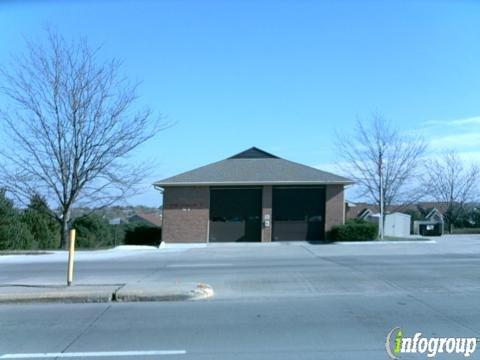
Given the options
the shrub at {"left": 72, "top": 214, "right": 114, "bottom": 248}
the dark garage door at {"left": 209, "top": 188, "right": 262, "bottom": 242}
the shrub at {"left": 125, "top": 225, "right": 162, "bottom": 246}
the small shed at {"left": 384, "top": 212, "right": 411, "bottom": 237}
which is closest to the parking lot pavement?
the dark garage door at {"left": 209, "top": 188, "right": 262, "bottom": 242}

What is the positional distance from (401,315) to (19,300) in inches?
262

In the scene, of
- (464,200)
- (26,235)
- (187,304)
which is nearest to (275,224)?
(26,235)

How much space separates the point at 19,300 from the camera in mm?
10555

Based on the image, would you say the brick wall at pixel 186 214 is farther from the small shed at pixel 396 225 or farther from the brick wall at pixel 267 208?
the small shed at pixel 396 225

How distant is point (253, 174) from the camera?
34812 millimetres

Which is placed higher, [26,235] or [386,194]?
[386,194]

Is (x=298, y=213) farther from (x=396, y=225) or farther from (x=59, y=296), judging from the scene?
(x=59, y=296)

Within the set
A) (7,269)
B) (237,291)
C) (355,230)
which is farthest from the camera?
(355,230)

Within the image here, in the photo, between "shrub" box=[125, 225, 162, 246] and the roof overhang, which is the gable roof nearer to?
the roof overhang

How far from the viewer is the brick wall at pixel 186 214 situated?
33500 mm

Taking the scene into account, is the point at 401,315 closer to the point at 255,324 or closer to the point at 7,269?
the point at 255,324

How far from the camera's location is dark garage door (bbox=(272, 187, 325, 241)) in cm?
3372

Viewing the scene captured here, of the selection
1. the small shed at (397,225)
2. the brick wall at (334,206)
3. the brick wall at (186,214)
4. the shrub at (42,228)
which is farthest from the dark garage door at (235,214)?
the small shed at (397,225)

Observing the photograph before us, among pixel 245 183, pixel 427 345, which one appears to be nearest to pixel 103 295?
pixel 427 345
